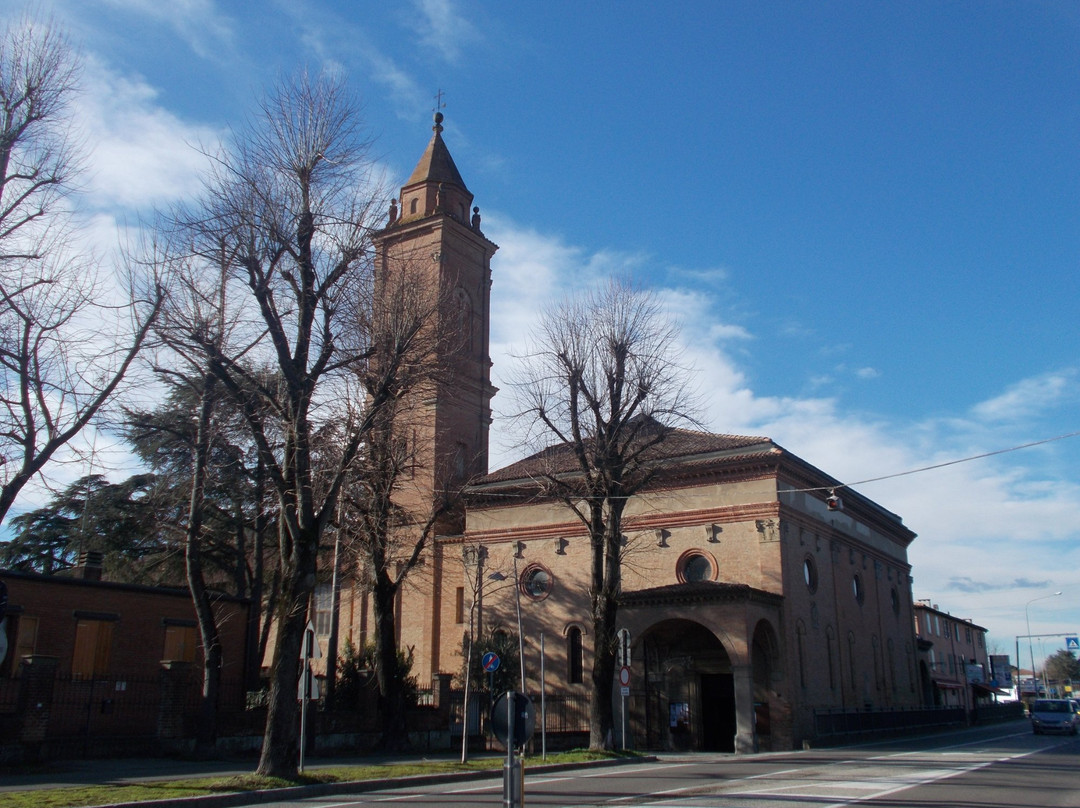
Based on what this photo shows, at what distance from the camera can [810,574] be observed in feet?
105

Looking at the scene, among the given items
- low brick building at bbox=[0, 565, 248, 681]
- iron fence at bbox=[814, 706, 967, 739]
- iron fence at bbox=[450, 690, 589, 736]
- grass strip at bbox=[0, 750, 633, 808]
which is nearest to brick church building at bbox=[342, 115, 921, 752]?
iron fence at bbox=[814, 706, 967, 739]

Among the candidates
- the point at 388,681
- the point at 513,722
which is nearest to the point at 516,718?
the point at 513,722

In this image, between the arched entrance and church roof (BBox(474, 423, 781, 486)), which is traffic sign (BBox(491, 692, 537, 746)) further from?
the arched entrance

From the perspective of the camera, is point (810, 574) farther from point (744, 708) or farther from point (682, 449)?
point (744, 708)

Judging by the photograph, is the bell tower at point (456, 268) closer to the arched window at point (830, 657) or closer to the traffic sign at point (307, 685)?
the arched window at point (830, 657)

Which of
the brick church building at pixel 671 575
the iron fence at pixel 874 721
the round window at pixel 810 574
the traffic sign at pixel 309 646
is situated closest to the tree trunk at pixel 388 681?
the brick church building at pixel 671 575

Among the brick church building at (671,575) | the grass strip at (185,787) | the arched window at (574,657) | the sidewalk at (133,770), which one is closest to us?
the grass strip at (185,787)

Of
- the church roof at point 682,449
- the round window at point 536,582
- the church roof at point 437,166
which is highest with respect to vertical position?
the church roof at point 437,166

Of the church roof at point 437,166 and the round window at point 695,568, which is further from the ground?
the church roof at point 437,166

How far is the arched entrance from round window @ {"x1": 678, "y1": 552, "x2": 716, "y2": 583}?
5.06ft

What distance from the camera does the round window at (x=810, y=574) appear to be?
31.7 metres

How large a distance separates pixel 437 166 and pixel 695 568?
2053 centimetres

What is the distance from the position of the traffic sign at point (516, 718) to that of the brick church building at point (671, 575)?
57.1 ft

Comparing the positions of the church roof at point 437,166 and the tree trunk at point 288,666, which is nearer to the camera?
the tree trunk at point 288,666
